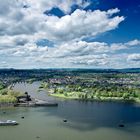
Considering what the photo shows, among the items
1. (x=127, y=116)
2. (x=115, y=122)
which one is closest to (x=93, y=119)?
(x=115, y=122)

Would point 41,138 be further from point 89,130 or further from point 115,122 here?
point 115,122

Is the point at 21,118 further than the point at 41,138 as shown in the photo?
Yes

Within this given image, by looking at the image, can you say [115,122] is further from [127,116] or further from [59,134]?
[59,134]

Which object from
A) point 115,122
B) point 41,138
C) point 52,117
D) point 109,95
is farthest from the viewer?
point 109,95

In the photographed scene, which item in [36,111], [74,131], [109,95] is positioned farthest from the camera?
[109,95]

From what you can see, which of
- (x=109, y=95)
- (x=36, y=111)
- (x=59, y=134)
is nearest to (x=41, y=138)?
(x=59, y=134)

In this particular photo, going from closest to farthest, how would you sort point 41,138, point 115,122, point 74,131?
point 41,138
point 74,131
point 115,122
